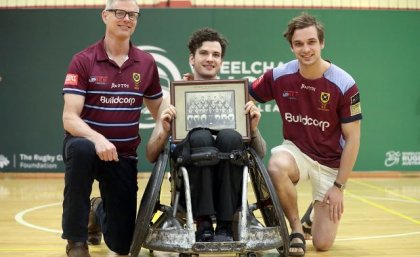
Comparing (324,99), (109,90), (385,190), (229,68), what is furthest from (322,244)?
(229,68)

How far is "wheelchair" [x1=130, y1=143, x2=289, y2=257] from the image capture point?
3.10 m

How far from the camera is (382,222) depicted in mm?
4812

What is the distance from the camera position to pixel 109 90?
3434mm

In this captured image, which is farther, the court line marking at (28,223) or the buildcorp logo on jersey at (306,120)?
the court line marking at (28,223)

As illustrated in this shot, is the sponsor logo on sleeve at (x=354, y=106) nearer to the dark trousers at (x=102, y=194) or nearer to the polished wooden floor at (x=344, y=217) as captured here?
the polished wooden floor at (x=344, y=217)

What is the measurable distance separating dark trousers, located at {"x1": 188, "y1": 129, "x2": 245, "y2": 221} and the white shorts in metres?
0.69

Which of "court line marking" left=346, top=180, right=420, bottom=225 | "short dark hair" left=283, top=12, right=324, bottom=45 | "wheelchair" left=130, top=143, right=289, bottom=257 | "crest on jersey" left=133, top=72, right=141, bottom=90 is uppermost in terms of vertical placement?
"short dark hair" left=283, top=12, right=324, bottom=45

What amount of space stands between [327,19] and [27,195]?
3997 mm

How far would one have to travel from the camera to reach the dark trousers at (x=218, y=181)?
3.21 m

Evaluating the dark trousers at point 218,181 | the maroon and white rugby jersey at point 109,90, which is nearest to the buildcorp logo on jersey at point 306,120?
the dark trousers at point 218,181

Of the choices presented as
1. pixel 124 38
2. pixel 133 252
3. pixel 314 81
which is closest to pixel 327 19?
pixel 314 81

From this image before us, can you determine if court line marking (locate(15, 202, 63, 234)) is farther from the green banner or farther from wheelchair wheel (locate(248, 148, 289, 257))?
the green banner

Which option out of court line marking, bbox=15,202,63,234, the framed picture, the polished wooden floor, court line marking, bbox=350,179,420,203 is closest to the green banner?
the polished wooden floor

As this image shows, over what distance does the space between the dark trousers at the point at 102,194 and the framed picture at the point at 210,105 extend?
0.40 meters
